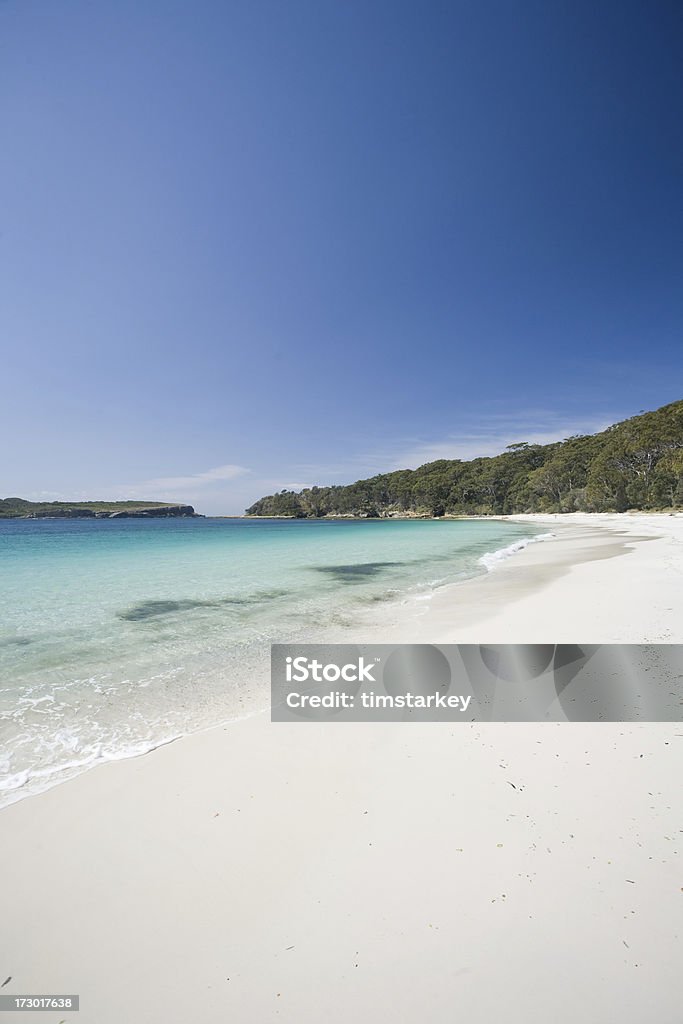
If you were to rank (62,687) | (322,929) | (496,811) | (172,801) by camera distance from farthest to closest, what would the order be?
(62,687), (172,801), (496,811), (322,929)

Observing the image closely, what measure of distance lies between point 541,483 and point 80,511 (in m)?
145

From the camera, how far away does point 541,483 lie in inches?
3209

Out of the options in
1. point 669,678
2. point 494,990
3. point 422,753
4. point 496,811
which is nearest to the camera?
point 494,990

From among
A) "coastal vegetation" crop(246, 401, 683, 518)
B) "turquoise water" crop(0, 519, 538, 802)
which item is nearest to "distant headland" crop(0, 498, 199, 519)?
"coastal vegetation" crop(246, 401, 683, 518)

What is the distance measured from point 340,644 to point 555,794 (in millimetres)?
4056

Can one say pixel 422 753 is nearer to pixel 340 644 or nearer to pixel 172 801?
pixel 172 801

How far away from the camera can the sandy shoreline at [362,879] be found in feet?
5.74

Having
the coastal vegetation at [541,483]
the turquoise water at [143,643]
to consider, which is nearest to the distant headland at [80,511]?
the coastal vegetation at [541,483]

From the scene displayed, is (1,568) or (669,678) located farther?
(1,568)

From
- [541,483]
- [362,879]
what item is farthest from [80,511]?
[362,879]

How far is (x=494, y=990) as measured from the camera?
5.67 feet

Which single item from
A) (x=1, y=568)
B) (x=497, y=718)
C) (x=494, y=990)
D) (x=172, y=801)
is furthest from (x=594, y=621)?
(x=1, y=568)

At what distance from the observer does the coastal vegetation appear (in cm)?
5728

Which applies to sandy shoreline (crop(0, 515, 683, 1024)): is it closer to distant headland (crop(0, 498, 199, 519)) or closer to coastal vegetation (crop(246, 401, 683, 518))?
coastal vegetation (crop(246, 401, 683, 518))
